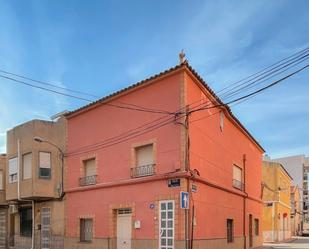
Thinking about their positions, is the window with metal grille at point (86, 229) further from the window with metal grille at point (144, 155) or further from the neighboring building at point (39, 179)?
the window with metal grille at point (144, 155)

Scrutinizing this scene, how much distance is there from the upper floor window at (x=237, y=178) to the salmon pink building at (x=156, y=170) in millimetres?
109

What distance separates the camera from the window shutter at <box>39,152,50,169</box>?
921 inches

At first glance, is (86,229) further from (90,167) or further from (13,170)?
(13,170)

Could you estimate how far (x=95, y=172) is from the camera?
21.2 m

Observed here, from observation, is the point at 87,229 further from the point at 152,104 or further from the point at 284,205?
the point at 284,205

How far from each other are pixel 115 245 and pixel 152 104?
6284 mm

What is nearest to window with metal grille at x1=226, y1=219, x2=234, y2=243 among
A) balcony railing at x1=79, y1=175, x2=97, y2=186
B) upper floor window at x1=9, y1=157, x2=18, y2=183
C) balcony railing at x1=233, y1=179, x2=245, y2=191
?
balcony railing at x1=233, y1=179, x2=245, y2=191

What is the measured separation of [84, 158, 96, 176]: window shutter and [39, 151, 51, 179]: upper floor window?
261 centimetres

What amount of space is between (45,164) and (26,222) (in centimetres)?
446

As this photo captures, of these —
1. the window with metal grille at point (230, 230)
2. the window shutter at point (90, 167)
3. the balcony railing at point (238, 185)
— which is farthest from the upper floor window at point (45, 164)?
the balcony railing at point (238, 185)

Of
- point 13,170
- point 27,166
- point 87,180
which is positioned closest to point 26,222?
point 13,170

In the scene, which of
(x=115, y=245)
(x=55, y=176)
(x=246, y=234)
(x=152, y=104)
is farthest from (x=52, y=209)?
(x=246, y=234)

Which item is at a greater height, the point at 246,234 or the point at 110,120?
the point at 110,120

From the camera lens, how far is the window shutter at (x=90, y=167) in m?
21.5
